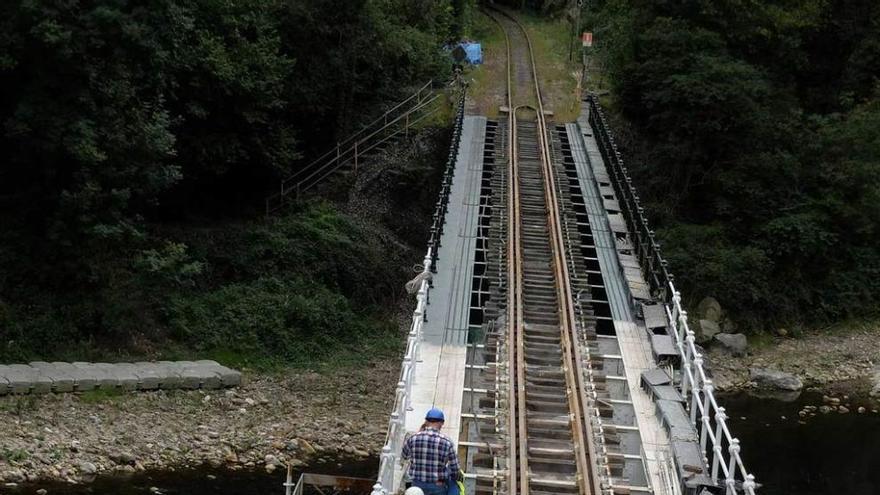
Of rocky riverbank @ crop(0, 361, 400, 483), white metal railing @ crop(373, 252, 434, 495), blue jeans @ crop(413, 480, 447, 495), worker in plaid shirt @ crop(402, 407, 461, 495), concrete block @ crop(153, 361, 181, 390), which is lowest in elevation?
blue jeans @ crop(413, 480, 447, 495)

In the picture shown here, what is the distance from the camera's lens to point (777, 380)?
25.5m

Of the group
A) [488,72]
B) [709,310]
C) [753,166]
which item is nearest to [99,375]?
[709,310]

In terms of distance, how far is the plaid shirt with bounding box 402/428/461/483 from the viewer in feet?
34.9

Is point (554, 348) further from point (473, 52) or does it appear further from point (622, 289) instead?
point (473, 52)

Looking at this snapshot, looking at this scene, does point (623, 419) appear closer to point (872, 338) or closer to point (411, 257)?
point (411, 257)

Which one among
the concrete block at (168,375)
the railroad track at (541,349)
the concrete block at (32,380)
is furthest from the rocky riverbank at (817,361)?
the concrete block at (32,380)

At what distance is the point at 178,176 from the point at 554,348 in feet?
32.8

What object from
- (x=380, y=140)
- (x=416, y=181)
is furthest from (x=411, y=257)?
(x=380, y=140)

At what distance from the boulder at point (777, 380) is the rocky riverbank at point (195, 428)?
386 inches

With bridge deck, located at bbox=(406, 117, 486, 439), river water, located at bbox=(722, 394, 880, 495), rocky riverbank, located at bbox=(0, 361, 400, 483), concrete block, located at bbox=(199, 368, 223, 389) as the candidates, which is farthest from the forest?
river water, located at bbox=(722, 394, 880, 495)

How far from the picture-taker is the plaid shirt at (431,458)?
34.9 ft

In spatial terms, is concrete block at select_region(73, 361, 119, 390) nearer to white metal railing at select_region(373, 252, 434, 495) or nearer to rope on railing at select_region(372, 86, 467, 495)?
rope on railing at select_region(372, 86, 467, 495)

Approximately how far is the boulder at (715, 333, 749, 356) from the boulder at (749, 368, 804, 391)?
1.18 m

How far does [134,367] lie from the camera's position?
20.9m
